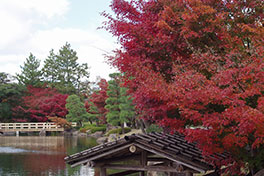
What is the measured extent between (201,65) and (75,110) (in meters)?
33.4

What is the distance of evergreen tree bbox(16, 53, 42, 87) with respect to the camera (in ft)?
163

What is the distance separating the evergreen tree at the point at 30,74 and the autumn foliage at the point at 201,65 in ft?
149

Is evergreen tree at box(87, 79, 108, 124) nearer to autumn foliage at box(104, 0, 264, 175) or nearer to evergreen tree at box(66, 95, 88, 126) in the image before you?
evergreen tree at box(66, 95, 88, 126)

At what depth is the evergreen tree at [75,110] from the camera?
1457 inches

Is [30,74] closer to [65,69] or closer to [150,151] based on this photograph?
[65,69]

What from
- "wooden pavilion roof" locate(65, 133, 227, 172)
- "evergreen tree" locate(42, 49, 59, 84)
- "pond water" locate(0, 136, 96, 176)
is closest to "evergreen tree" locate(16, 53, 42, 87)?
"evergreen tree" locate(42, 49, 59, 84)

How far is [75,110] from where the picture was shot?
3706cm

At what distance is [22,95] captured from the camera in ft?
131

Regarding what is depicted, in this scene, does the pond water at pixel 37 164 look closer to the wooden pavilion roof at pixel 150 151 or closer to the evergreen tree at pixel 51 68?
the wooden pavilion roof at pixel 150 151

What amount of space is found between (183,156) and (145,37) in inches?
93.3

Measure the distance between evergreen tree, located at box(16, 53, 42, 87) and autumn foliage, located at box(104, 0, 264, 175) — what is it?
45.3 metres

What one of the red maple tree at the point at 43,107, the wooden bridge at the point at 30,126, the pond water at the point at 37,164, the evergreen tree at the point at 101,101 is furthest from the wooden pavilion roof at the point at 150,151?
the red maple tree at the point at 43,107

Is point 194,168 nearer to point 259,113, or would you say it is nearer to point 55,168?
point 259,113

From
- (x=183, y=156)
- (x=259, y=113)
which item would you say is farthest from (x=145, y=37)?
(x=259, y=113)
